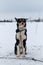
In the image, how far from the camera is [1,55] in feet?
24.4

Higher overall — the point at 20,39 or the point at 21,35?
the point at 21,35

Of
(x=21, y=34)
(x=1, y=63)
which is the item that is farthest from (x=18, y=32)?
(x=1, y=63)

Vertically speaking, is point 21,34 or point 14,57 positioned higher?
point 21,34

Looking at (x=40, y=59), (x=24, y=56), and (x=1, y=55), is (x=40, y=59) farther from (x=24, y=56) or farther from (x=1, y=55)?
(x=1, y=55)

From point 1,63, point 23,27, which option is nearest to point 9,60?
point 1,63

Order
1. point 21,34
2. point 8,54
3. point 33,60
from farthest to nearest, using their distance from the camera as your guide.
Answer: point 8,54
point 21,34
point 33,60

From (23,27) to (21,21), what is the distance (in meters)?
0.18

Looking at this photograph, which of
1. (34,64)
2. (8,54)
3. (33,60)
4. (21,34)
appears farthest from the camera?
(8,54)

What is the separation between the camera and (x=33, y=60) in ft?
21.7

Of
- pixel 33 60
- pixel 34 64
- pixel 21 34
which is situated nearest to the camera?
pixel 34 64

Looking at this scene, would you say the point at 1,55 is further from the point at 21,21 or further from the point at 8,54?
the point at 21,21

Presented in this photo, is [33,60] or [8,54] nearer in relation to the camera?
[33,60]

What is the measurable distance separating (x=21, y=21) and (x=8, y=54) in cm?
122

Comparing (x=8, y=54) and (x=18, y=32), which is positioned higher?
(x=18, y=32)
